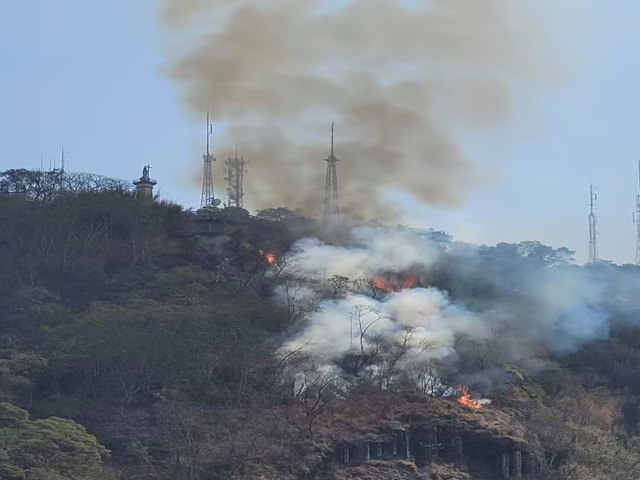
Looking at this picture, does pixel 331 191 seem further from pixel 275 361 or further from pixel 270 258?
pixel 275 361

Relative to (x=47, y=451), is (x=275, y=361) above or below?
above

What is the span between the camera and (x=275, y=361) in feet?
175

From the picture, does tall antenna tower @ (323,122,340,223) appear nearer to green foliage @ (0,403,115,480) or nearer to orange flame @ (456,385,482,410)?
orange flame @ (456,385,482,410)

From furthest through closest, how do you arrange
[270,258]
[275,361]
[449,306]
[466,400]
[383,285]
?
[270,258], [383,285], [449,306], [466,400], [275,361]

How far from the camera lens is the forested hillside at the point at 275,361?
1850 inches

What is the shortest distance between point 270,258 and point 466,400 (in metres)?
19.1

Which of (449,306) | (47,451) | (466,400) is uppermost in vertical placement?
(449,306)

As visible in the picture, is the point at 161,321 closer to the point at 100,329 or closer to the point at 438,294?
the point at 100,329

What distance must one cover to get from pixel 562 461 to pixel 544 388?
9.21 meters

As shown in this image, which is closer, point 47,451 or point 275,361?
point 47,451

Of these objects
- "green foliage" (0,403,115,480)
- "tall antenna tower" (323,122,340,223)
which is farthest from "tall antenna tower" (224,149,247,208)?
"green foliage" (0,403,115,480)

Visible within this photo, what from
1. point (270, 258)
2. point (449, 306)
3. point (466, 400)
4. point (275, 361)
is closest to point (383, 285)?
point (449, 306)

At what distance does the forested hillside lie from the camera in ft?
154

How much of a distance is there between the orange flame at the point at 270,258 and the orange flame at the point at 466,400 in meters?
16.6
